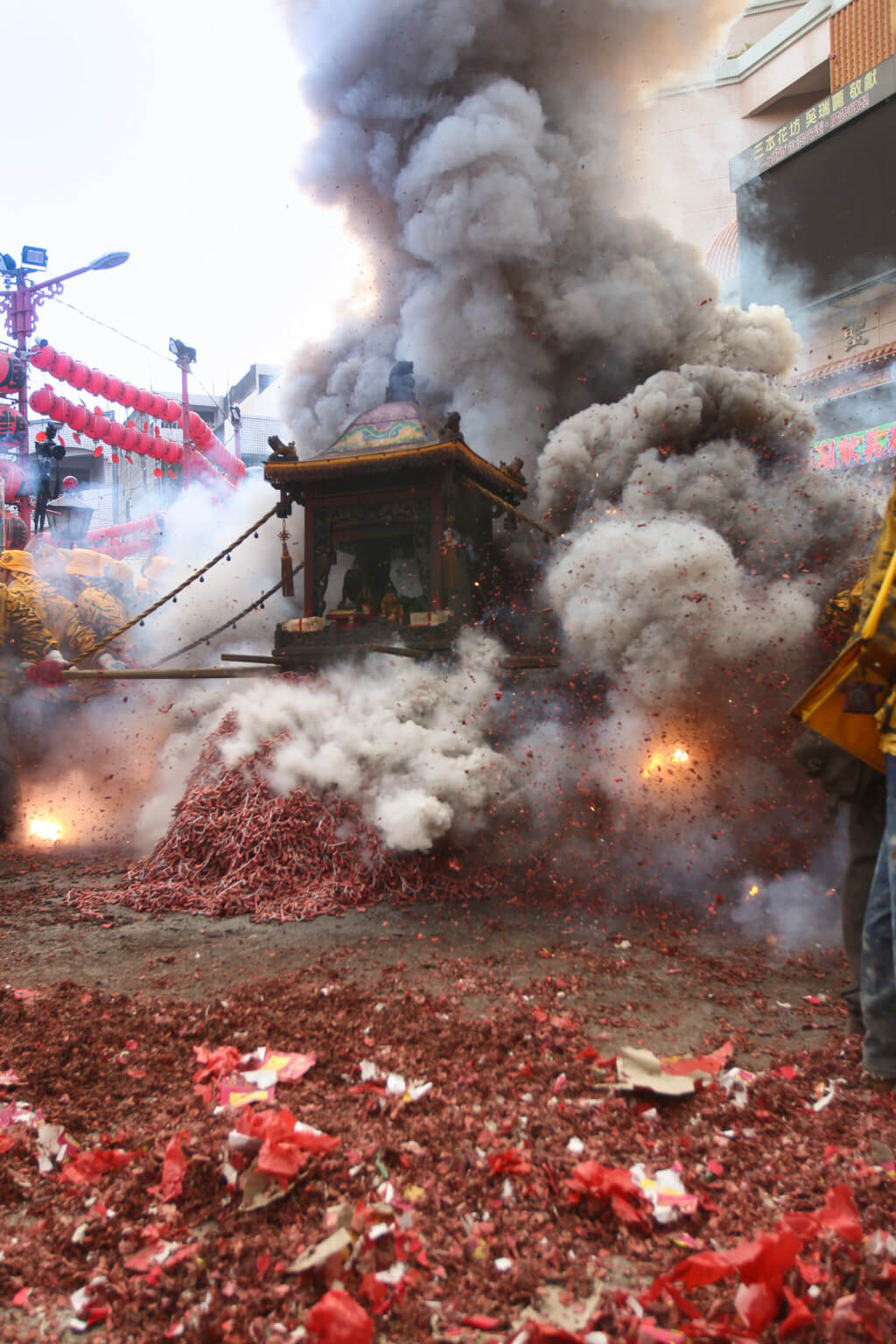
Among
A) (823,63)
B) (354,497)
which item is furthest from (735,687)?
(823,63)

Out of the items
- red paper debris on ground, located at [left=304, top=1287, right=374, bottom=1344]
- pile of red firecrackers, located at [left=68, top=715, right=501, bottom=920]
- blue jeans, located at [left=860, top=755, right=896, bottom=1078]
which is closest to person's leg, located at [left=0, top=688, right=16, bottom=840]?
pile of red firecrackers, located at [left=68, top=715, right=501, bottom=920]

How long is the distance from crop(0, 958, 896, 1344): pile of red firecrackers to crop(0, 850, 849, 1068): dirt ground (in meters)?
0.58

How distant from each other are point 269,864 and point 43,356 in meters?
13.3

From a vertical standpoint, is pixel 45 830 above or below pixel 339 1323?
above

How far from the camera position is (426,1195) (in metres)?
2.23

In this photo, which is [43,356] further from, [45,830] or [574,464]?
[574,464]

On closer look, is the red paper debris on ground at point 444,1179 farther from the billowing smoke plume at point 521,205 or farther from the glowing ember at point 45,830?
the billowing smoke plume at point 521,205

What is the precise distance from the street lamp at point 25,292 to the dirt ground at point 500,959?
13079 millimetres

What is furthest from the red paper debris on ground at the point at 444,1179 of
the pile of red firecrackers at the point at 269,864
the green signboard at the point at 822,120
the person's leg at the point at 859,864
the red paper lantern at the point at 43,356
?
the green signboard at the point at 822,120

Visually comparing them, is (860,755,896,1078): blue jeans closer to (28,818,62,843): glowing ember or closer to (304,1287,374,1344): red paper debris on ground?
(304,1287,374,1344): red paper debris on ground

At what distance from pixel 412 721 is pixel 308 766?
0.98 m

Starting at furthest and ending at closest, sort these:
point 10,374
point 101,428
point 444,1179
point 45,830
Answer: point 101,428
point 10,374
point 45,830
point 444,1179

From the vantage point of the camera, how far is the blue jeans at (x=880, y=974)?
278cm

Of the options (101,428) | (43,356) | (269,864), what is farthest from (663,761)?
(101,428)
